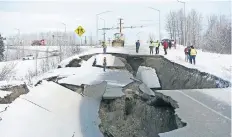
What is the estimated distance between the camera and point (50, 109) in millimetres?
12961

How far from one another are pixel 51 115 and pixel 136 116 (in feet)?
10.7

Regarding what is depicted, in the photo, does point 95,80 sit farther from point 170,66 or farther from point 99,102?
point 170,66

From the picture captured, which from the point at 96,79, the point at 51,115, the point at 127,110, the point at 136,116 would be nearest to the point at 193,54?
the point at 96,79

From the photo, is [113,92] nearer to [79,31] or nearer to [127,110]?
[127,110]

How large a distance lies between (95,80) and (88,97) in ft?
11.9

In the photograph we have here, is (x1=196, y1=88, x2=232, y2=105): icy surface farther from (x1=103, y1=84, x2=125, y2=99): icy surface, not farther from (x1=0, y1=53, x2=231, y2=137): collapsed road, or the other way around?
(x1=103, y1=84, x2=125, y2=99): icy surface

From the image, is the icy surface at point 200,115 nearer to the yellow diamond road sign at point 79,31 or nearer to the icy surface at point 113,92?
the icy surface at point 113,92

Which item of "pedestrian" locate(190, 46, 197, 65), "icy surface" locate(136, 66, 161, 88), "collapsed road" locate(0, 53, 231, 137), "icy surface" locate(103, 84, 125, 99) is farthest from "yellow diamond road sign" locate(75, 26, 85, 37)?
"icy surface" locate(103, 84, 125, 99)

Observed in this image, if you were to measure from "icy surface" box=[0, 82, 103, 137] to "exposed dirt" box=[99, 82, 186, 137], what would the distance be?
18.6 inches

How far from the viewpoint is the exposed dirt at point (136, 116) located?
1134 cm

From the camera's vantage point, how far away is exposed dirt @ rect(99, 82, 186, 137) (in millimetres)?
11336

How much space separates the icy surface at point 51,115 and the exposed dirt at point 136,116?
473 mm

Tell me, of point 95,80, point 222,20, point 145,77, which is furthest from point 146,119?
point 222,20

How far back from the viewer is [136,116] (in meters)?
13.5
